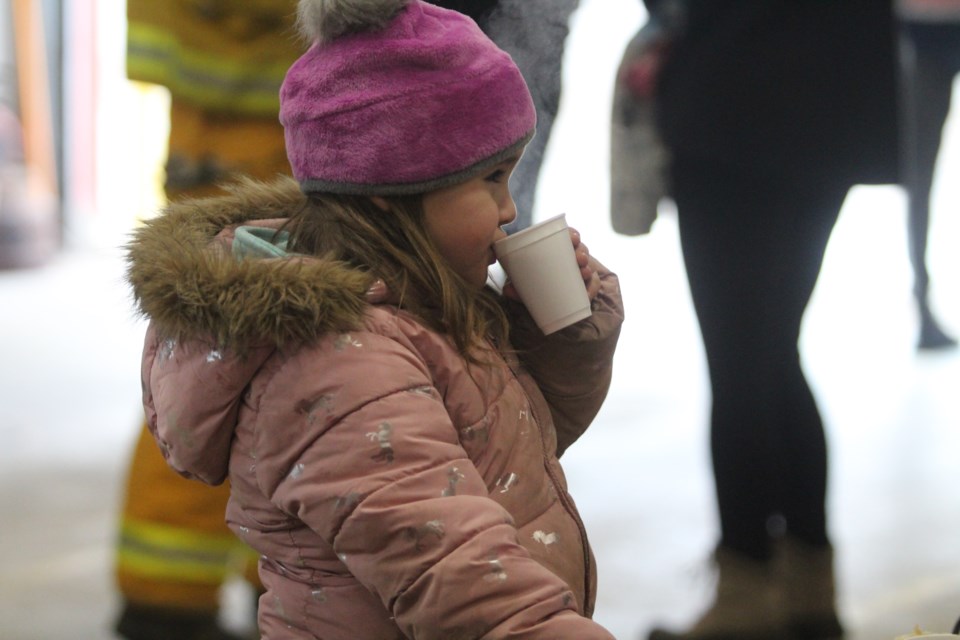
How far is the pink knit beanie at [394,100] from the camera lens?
0.99 metres

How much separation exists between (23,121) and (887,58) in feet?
14.5

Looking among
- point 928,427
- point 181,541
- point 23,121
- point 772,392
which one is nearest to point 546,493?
point 181,541

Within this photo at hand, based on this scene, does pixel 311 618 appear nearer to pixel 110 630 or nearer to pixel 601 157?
pixel 110 630

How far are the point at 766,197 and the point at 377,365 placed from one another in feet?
3.72

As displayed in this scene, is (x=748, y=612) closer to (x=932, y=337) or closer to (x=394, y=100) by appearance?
(x=394, y=100)

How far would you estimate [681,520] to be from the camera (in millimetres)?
2373

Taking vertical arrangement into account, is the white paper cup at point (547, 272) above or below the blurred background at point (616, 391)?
above

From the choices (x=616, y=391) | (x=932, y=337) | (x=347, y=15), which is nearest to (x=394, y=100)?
(x=347, y=15)

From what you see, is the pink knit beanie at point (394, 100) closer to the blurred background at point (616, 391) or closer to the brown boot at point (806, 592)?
the blurred background at point (616, 391)

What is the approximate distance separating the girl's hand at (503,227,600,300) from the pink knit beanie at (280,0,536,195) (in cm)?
18

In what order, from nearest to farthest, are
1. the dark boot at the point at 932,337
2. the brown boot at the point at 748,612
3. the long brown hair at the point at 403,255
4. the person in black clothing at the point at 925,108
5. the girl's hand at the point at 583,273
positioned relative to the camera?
the long brown hair at the point at 403,255 → the girl's hand at the point at 583,273 → the brown boot at the point at 748,612 → the person in black clothing at the point at 925,108 → the dark boot at the point at 932,337

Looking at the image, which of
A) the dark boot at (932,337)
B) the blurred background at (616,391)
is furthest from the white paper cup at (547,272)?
the dark boot at (932,337)

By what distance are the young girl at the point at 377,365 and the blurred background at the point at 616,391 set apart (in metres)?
0.22

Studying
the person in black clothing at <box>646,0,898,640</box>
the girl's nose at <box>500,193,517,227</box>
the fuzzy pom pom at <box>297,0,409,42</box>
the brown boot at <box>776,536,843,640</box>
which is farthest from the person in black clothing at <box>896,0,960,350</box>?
the fuzzy pom pom at <box>297,0,409,42</box>
